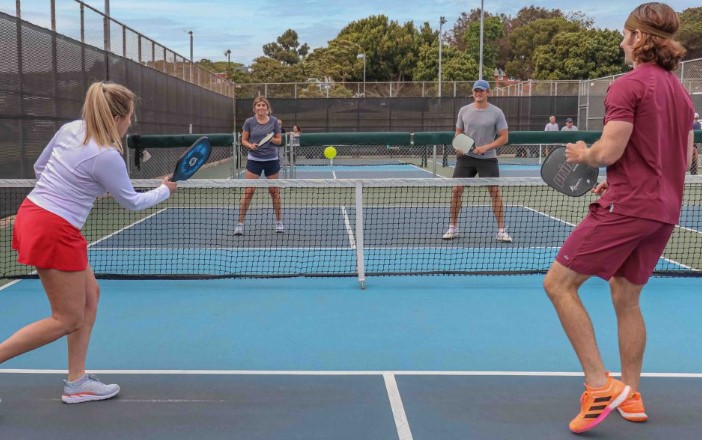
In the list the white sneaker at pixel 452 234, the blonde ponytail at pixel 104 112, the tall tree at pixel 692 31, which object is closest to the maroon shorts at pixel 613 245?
the blonde ponytail at pixel 104 112

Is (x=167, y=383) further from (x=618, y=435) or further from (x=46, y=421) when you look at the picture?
(x=618, y=435)

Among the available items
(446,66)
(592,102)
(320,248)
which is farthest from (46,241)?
(446,66)

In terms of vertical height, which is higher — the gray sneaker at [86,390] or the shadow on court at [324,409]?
the gray sneaker at [86,390]

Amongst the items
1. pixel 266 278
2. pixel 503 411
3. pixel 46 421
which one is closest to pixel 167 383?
pixel 46 421

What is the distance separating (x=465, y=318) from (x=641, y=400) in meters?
1.86

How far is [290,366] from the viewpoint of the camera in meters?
4.26

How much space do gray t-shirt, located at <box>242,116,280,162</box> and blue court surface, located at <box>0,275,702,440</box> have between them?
3031 millimetres

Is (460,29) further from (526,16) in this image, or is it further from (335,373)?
(335,373)

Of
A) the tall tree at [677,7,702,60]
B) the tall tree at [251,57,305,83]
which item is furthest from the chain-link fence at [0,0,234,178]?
the tall tree at [677,7,702,60]

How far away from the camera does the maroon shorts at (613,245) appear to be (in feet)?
10.4

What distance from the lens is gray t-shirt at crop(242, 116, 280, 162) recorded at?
29.8 ft

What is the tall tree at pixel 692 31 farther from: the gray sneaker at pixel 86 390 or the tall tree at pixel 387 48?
the gray sneaker at pixel 86 390

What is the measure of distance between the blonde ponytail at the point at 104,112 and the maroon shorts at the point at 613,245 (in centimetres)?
209

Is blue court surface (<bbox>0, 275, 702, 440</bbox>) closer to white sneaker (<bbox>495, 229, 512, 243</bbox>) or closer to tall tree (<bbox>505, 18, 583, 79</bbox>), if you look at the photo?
white sneaker (<bbox>495, 229, 512, 243</bbox>)
